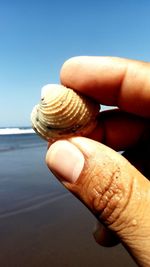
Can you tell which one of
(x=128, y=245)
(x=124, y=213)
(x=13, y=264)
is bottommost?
(x=13, y=264)

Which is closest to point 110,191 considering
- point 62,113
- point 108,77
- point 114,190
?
point 114,190

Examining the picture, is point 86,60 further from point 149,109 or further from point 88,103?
point 149,109

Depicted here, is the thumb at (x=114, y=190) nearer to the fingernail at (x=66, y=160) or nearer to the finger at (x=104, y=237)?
the fingernail at (x=66, y=160)

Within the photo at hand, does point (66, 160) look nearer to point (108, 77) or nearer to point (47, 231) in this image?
point (108, 77)

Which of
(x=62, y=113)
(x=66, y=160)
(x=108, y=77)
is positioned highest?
(x=108, y=77)

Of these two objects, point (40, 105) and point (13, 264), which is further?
point (13, 264)

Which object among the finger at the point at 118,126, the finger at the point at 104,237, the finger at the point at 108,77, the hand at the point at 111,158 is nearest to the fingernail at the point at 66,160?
the hand at the point at 111,158

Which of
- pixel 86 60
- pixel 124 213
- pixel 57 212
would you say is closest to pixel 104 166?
pixel 124 213
